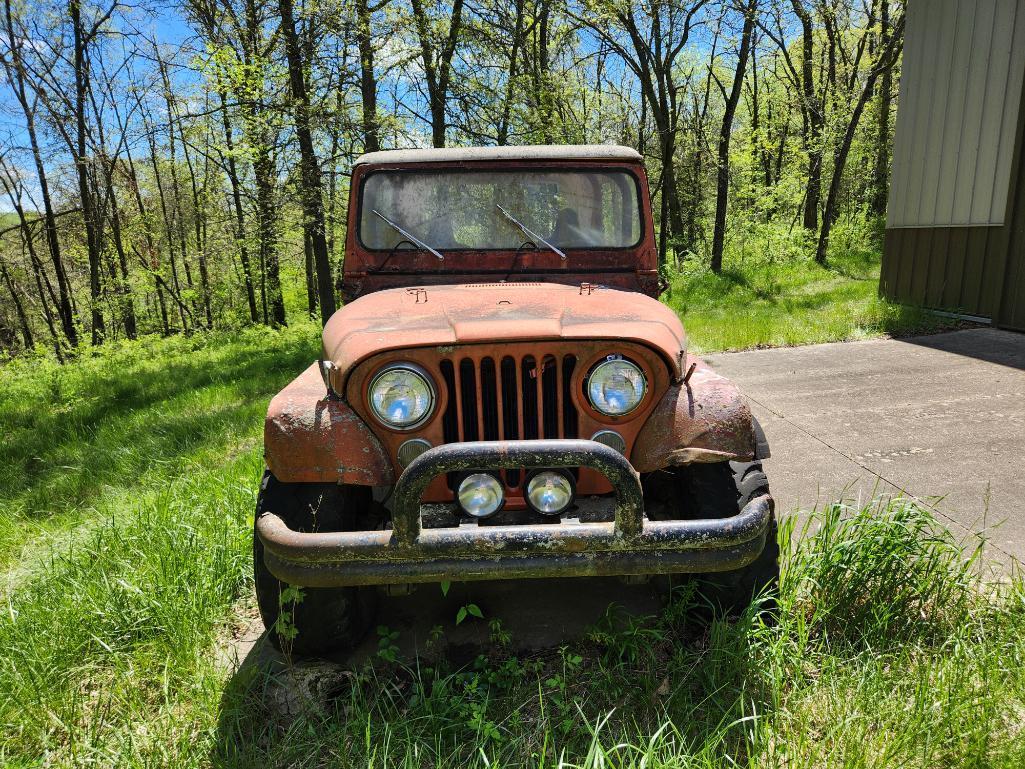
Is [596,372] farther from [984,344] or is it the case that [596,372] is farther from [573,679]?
[984,344]

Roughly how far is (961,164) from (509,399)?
28.1 feet

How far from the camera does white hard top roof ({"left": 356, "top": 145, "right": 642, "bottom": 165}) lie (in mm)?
3201

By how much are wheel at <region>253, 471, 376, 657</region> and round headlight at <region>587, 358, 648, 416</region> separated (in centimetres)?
92

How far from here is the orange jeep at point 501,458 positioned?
1.77 metres

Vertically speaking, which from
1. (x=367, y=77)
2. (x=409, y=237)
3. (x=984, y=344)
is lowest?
(x=984, y=344)

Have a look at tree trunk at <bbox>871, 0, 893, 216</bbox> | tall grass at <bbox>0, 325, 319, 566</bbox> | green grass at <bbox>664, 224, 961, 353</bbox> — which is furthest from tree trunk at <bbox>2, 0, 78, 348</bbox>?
tree trunk at <bbox>871, 0, 893, 216</bbox>

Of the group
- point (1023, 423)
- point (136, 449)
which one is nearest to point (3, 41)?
point (136, 449)

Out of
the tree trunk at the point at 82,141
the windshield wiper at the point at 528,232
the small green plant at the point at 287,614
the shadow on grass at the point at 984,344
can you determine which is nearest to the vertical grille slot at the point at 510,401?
the small green plant at the point at 287,614

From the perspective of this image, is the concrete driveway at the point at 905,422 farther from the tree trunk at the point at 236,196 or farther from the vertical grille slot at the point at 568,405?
the tree trunk at the point at 236,196

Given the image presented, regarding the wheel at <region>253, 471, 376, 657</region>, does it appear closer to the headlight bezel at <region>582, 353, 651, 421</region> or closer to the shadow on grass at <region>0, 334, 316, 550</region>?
the headlight bezel at <region>582, 353, 651, 421</region>

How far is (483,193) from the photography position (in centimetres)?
321

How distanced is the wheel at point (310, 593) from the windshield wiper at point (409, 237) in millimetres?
1295

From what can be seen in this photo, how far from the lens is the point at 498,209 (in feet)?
10.5

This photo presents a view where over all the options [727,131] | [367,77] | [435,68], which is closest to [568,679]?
[367,77]
